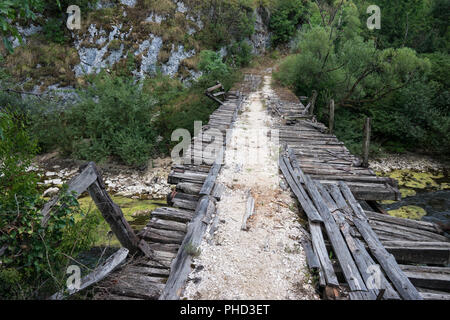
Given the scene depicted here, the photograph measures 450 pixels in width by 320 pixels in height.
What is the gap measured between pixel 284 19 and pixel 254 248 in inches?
991

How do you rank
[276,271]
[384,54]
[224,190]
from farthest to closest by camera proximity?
[384,54] < [224,190] < [276,271]

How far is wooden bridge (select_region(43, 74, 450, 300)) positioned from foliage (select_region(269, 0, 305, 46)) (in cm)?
2077

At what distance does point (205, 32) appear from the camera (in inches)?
771

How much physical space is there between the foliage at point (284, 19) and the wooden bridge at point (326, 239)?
20775mm

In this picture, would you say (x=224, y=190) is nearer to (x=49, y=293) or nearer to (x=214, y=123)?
(x=49, y=293)

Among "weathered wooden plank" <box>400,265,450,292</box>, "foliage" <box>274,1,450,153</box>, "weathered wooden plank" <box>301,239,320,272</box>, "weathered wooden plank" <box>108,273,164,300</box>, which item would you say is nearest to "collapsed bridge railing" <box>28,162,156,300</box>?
"weathered wooden plank" <box>108,273,164,300</box>

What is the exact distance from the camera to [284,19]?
24000 millimetres

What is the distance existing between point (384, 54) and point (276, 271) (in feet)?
43.5

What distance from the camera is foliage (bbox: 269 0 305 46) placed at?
2392cm

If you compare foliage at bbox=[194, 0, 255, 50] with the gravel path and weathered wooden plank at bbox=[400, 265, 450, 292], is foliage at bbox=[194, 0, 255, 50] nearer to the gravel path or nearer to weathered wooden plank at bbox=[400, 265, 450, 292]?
the gravel path

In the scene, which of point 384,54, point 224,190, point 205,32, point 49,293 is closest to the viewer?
point 49,293

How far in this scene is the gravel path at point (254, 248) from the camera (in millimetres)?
3404

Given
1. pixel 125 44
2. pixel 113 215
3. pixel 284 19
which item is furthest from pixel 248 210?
pixel 284 19

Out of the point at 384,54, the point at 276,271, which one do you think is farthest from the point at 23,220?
the point at 384,54
